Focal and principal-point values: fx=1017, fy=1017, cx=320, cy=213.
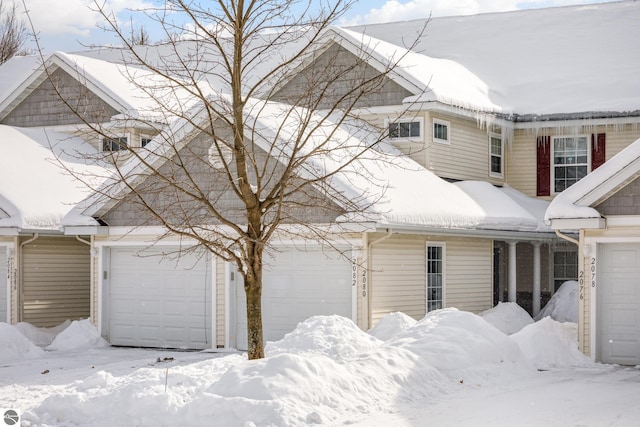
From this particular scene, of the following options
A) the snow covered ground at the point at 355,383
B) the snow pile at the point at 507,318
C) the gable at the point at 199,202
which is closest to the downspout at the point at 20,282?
the gable at the point at 199,202

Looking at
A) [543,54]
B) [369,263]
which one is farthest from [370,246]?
[543,54]

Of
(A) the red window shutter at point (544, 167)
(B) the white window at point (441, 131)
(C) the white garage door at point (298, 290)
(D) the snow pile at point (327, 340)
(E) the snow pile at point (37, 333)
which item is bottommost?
(E) the snow pile at point (37, 333)

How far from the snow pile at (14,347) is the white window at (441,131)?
412 inches

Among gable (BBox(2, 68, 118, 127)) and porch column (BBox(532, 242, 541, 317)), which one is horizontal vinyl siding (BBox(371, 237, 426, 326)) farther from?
gable (BBox(2, 68, 118, 127))

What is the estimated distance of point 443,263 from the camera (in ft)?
73.7

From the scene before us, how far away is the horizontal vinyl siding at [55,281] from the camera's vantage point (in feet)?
78.7

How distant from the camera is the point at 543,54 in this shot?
29.5 meters

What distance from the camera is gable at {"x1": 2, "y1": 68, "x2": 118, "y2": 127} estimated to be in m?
28.6

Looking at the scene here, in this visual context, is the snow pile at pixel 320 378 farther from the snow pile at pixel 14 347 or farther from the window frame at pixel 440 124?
the window frame at pixel 440 124

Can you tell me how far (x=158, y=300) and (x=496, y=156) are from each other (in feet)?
33.4

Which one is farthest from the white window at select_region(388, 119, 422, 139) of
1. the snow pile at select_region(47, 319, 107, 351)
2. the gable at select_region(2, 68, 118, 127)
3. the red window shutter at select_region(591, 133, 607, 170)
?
the gable at select_region(2, 68, 118, 127)

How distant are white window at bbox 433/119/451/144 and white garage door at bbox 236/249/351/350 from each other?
5797mm

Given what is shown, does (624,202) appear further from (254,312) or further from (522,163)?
(522,163)

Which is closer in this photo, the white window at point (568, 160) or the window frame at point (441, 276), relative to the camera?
the window frame at point (441, 276)
